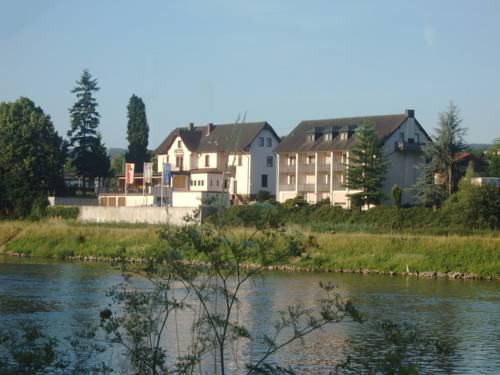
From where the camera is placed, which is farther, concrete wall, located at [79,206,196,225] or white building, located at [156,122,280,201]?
white building, located at [156,122,280,201]

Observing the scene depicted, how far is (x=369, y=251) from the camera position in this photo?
48.9m

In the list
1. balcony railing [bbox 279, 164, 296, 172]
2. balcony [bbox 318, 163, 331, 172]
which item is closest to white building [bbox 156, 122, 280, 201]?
balcony railing [bbox 279, 164, 296, 172]

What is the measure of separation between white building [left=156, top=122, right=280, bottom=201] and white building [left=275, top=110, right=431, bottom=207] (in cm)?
395

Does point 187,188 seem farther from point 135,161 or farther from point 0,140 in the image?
point 0,140

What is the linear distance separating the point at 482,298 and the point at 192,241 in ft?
80.5

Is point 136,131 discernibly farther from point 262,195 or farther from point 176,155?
point 262,195

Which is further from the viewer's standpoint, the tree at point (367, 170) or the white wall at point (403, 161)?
the white wall at point (403, 161)

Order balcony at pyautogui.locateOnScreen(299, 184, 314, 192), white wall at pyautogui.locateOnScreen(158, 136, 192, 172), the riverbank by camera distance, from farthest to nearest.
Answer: white wall at pyautogui.locateOnScreen(158, 136, 192, 172)
balcony at pyautogui.locateOnScreen(299, 184, 314, 192)
the riverbank

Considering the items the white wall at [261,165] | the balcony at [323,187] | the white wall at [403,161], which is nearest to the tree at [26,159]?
the white wall at [261,165]

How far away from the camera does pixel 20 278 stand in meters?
40.1

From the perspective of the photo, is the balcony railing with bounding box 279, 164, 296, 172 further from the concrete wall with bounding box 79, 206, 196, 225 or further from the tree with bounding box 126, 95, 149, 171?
the tree with bounding box 126, 95, 149, 171

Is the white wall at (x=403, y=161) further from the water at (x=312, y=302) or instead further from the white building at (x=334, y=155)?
the water at (x=312, y=302)

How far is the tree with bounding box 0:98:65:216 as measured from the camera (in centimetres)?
7675

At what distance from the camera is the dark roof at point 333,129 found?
257ft
